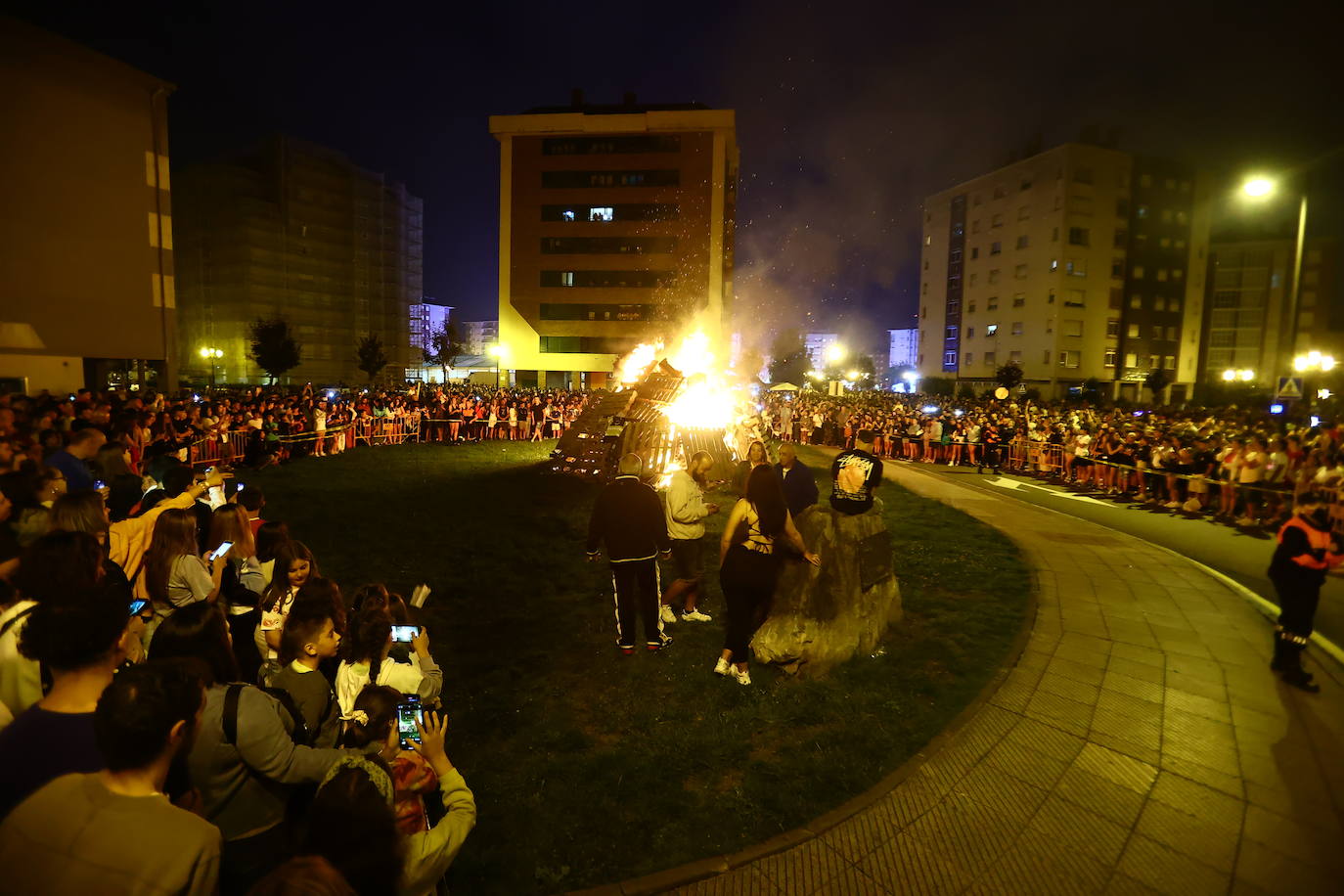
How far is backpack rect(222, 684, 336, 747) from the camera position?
2.58 m

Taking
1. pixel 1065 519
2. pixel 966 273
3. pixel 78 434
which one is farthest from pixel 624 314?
pixel 78 434

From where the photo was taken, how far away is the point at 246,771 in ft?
8.70

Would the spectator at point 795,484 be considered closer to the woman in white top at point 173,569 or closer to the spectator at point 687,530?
the spectator at point 687,530

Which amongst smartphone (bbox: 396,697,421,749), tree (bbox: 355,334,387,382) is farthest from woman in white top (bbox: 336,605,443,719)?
tree (bbox: 355,334,387,382)

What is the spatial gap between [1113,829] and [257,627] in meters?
5.68

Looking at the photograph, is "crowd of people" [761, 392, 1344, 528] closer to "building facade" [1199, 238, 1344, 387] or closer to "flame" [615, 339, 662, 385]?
"flame" [615, 339, 662, 385]

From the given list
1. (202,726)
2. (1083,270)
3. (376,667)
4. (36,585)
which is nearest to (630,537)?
(376,667)

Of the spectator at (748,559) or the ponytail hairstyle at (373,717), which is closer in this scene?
the ponytail hairstyle at (373,717)

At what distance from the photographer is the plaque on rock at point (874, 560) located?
21.0 feet

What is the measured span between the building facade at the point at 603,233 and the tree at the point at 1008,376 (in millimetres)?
22202

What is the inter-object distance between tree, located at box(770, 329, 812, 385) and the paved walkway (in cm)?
8347

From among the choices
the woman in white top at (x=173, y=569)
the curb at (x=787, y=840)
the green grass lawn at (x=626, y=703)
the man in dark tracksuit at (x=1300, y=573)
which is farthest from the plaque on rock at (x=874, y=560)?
the woman in white top at (x=173, y=569)

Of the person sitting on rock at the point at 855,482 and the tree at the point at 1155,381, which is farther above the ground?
the tree at the point at 1155,381

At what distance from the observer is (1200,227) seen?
59094 millimetres
